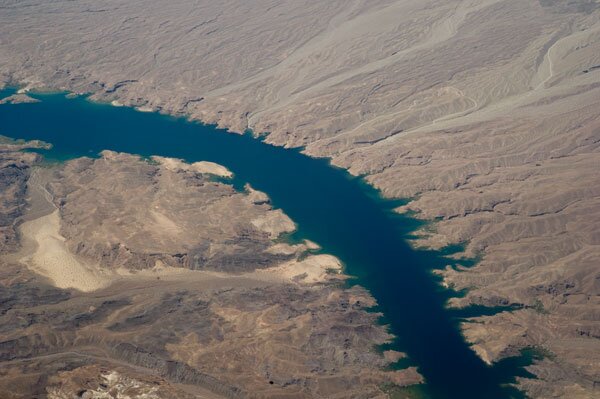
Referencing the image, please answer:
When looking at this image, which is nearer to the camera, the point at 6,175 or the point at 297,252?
the point at 297,252

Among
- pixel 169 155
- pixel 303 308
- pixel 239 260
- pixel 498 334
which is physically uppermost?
pixel 169 155

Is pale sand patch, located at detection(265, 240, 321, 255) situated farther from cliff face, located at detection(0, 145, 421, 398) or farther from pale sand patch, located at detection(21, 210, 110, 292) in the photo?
pale sand patch, located at detection(21, 210, 110, 292)

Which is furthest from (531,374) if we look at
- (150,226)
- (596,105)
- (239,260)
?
(596,105)

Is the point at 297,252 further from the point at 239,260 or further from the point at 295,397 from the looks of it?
the point at 295,397

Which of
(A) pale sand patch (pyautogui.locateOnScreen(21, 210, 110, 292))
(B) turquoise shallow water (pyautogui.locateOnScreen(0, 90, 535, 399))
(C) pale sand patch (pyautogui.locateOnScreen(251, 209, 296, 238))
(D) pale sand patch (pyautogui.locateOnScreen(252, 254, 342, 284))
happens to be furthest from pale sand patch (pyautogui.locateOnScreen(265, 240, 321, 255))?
(A) pale sand patch (pyautogui.locateOnScreen(21, 210, 110, 292))

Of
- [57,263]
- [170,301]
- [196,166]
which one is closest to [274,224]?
[170,301]

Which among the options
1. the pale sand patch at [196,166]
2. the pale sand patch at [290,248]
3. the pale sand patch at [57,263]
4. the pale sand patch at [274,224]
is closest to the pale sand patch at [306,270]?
the pale sand patch at [290,248]
